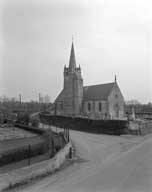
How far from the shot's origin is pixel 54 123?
44531 millimetres

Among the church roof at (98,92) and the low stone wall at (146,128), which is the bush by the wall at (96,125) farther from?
the church roof at (98,92)

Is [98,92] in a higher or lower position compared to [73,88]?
lower

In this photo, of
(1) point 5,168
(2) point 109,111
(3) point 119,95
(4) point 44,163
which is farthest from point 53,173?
(3) point 119,95

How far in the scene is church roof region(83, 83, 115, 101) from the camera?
4931 cm

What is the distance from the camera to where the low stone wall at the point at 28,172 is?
8.13 m

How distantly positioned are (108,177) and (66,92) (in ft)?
145

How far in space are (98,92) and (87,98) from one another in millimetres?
3592

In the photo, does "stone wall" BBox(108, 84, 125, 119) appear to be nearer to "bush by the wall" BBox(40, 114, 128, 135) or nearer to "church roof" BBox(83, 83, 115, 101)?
"church roof" BBox(83, 83, 115, 101)

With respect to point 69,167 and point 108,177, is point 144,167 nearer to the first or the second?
point 108,177

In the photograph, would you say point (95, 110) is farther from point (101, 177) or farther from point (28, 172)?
point (28, 172)

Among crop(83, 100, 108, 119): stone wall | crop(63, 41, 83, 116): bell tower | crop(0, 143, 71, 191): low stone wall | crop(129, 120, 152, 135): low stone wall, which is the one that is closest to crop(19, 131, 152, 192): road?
crop(0, 143, 71, 191): low stone wall

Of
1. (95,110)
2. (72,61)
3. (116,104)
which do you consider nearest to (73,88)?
(72,61)

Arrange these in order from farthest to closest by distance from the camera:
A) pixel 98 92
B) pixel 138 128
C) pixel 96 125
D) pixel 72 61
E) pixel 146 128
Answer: pixel 72 61 < pixel 98 92 < pixel 96 125 < pixel 146 128 < pixel 138 128

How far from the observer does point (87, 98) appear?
5312cm
